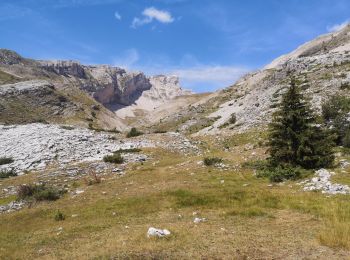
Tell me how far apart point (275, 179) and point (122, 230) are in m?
14.1

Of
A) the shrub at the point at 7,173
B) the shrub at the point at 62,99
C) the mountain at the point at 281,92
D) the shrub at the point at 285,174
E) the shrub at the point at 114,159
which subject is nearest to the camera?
the shrub at the point at 285,174

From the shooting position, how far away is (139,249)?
1675 cm

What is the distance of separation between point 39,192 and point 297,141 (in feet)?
66.7

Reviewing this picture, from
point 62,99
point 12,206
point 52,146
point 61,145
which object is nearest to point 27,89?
point 62,99

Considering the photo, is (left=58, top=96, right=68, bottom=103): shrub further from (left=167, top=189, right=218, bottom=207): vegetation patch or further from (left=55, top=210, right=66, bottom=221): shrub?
(left=55, top=210, right=66, bottom=221): shrub

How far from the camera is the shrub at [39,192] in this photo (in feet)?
103

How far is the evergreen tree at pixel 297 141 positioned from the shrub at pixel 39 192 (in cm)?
1729

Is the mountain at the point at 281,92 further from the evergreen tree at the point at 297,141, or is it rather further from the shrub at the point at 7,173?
the shrub at the point at 7,173

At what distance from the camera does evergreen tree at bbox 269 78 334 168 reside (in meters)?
32.4

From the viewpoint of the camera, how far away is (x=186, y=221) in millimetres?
21969

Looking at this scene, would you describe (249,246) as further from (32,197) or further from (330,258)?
(32,197)

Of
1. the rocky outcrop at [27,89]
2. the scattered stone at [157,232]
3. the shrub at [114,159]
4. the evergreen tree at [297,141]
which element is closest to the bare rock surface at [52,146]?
the shrub at [114,159]

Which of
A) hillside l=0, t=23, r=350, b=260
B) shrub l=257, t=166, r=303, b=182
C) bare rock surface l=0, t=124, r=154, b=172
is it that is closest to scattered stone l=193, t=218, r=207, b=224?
hillside l=0, t=23, r=350, b=260

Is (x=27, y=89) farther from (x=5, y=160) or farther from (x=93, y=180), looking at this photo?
(x=93, y=180)
